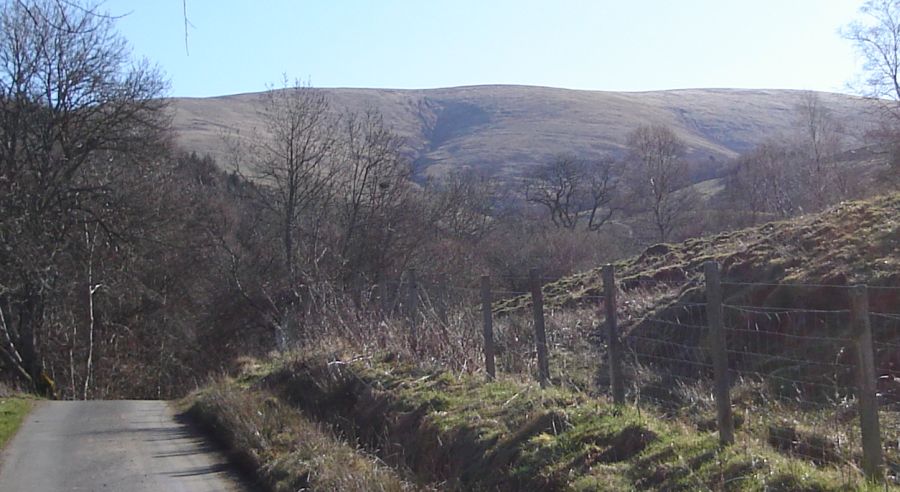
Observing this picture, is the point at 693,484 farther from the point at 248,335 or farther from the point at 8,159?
the point at 248,335

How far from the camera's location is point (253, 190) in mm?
41094

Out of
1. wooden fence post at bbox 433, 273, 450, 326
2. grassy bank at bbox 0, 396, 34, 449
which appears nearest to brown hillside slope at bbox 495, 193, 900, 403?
wooden fence post at bbox 433, 273, 450, 326

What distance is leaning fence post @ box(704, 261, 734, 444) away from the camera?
6668mm

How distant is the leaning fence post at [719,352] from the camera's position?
21.9ft

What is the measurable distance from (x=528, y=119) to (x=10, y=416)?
464 ft

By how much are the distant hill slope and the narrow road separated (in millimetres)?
90591

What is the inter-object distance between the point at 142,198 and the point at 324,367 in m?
19.6

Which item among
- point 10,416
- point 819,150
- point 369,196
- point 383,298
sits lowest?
point 10,416

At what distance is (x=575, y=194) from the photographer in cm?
6662

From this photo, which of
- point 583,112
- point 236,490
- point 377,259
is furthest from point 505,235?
point 583,112

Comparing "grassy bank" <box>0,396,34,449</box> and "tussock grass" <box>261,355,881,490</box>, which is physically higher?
"tussock grass" <box>261,355,881,490</box>

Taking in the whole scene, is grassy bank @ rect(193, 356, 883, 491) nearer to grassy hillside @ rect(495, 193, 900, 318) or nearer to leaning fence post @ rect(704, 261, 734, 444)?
leaning fence post @ rect(704, 261, 734, 444)

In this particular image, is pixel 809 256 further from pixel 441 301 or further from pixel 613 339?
pixel 613 339

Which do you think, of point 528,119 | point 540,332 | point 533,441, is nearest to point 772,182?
point 540,332
